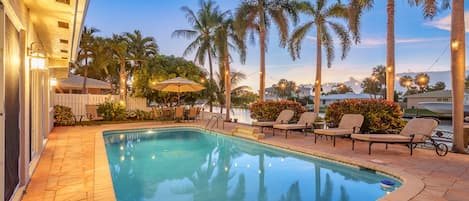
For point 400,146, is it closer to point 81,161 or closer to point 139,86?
point 81,161

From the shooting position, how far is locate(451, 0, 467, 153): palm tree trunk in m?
6.70

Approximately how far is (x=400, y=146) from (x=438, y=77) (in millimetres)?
41460

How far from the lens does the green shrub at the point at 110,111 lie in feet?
48.3

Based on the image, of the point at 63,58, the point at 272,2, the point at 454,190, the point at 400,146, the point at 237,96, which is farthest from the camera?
the point at 237,96

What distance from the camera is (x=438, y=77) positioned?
40.7 m

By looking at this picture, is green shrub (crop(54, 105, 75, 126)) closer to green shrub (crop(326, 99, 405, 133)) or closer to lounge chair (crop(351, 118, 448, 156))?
green shrub (crop(326, 99, 405, 133))

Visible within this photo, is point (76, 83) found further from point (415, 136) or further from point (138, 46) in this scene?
point (415, 136)

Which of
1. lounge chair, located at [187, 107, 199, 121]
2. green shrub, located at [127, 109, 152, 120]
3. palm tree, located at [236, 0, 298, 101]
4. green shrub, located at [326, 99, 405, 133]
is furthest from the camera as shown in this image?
green shrub, located at [127, 109, 152, 120]

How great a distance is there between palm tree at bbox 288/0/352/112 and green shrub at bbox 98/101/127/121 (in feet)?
31.5

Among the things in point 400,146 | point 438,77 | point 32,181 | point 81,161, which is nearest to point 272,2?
point 400,146

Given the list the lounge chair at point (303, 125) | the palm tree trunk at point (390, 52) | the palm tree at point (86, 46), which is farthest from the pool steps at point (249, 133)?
the palm tree at point (86, 46)

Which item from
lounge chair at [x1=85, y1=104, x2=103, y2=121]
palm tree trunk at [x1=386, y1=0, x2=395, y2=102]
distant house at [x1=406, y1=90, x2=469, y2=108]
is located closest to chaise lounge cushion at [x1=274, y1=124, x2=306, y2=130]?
palm tree trunk at [x1=386, y1=0, x2=395, y2=102]

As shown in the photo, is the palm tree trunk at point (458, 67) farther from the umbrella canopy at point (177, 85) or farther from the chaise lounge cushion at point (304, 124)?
the umbrella canopy at point (177, 85)

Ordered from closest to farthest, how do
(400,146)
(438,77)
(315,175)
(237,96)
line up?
(315,175) → (400,146) → (237,96) → (438,77)
